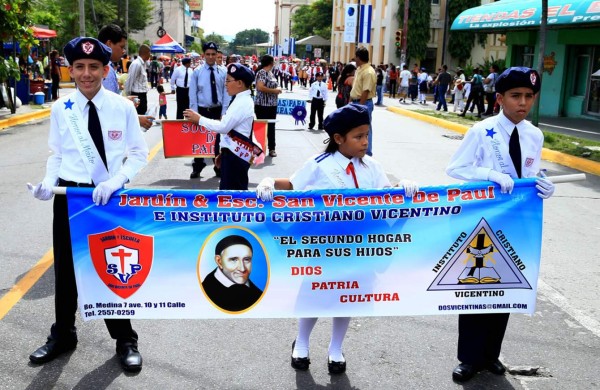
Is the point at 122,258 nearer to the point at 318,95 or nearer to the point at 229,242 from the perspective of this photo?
the point at 229,242

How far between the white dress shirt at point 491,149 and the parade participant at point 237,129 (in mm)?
2891

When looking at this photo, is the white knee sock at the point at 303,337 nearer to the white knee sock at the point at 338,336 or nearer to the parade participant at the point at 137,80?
the white knee sock at the point at 338,336

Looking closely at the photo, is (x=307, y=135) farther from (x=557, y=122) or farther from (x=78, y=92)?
(x=78, y=92)

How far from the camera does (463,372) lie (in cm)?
407

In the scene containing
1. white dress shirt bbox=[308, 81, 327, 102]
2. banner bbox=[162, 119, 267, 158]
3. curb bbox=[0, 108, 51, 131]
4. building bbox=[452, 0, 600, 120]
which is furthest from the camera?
building bbox=[452, 0, 600, 120]

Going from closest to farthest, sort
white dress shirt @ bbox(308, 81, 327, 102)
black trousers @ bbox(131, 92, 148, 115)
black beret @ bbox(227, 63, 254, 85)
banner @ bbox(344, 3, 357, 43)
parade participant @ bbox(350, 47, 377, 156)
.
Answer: black beret @ bbox(227, 63, 254, 85)
black trousers @ bbox(131, 92, 148, 115)
parade participant @ bbox(350, 47, 377, 156)
white dress shirt @ bbox(308, 81, 327, 102)
banner @ bbox(344, 3, 357, 43)

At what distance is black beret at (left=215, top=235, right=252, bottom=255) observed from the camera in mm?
3885

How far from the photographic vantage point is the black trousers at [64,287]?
158 inches

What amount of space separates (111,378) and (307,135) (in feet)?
44.5

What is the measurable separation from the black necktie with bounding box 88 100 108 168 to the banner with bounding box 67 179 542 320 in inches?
11.7

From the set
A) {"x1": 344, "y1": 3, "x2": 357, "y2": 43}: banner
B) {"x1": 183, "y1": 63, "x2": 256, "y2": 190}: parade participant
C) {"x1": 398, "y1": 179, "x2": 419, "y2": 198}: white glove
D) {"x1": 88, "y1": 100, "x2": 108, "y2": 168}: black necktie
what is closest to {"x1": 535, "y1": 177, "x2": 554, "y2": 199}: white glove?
{"x1": 398, "y1": 179, "x2": 419, "y2": 198}: white glove

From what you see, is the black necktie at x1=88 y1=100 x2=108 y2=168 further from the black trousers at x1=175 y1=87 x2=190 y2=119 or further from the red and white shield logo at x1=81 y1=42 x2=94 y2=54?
the black trousers at x1=175 y1=87 x2=190 y2=119

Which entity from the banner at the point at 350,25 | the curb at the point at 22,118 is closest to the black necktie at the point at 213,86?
the curb at the point at 22,118

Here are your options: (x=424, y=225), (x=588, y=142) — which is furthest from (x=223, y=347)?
(x=588, y=142)
